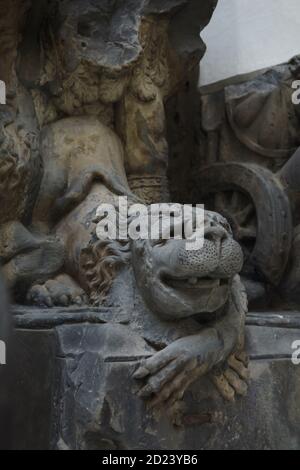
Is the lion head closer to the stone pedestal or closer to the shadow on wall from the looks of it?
the stone pedestal

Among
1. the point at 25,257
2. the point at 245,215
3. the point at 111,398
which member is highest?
the point at 245,215

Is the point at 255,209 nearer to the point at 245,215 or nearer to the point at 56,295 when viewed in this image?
the point at 245,215

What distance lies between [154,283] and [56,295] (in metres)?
0.37

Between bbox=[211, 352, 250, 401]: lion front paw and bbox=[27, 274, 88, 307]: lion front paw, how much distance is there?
17.5 inches

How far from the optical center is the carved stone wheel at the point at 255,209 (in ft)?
8.88

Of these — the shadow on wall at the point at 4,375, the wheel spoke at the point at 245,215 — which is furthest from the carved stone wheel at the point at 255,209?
the shadow on wall at the point at 4,375

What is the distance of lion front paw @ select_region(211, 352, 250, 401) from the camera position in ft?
6.27

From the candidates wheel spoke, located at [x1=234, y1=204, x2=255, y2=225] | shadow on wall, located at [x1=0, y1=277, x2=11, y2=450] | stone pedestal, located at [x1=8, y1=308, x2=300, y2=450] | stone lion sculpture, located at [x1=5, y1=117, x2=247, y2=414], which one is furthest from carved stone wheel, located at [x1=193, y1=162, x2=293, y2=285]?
shadow on wall, located at [x1=0, y1=277, x2=11, y2=450]

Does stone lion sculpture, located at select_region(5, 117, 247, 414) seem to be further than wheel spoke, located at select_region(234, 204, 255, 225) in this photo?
No

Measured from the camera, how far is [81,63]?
253 centimetres

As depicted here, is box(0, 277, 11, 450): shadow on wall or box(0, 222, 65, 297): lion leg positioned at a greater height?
box(0, 222, 65, 297): lion leg

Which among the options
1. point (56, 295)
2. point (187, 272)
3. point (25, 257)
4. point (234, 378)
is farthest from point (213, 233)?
point (25, 257)

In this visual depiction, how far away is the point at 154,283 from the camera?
1900mm
